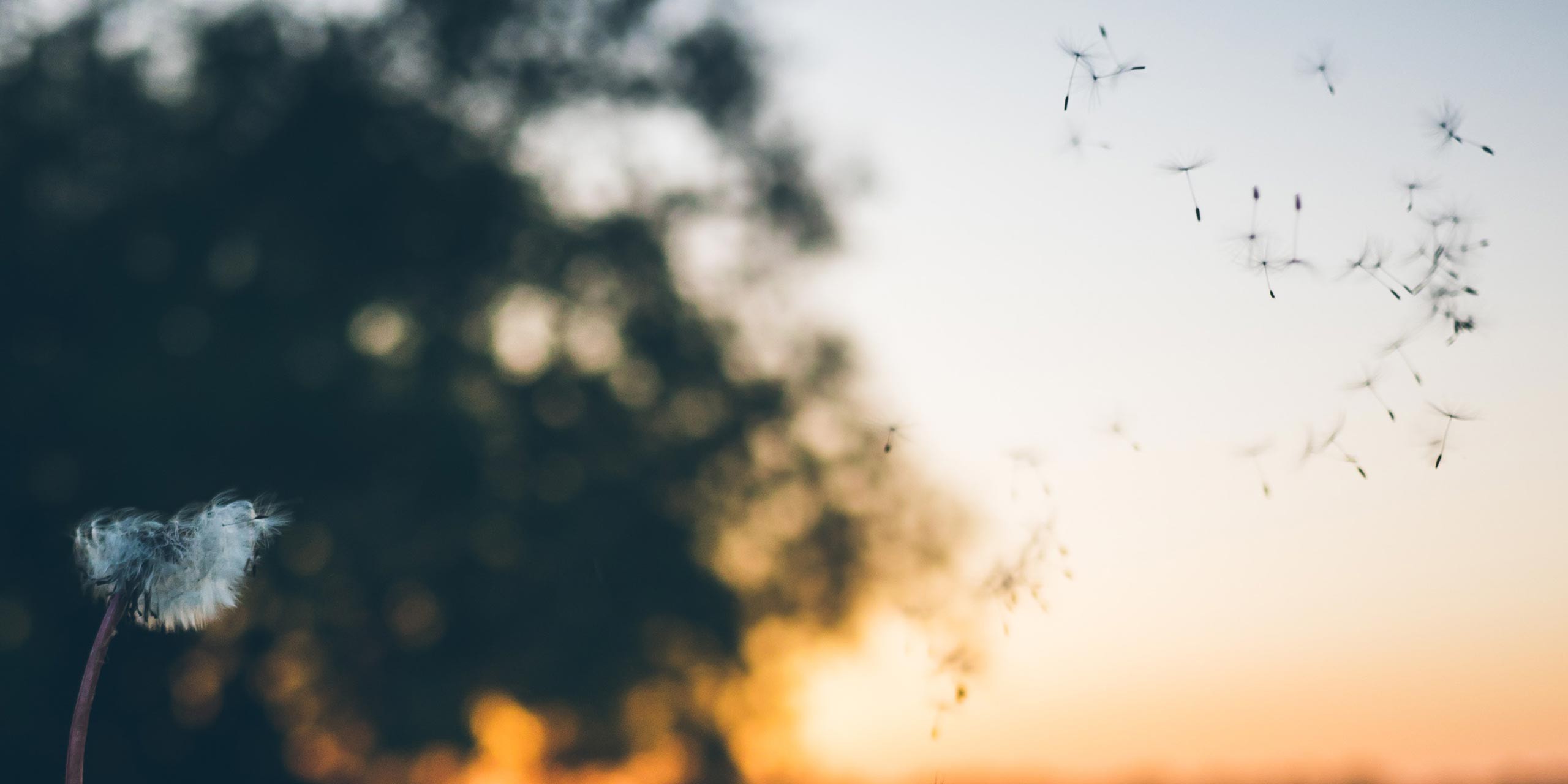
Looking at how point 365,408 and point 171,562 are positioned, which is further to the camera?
point 365,408

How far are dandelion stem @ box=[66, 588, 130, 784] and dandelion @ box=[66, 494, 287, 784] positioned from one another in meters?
0.02

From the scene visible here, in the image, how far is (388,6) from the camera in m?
13.6

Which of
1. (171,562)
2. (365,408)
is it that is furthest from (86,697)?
(365,408)

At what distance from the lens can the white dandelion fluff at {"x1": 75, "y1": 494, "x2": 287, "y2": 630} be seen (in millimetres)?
3344

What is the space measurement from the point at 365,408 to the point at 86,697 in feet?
29.8

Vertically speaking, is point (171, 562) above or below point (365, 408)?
below

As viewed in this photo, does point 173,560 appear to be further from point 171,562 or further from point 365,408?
point 365,408

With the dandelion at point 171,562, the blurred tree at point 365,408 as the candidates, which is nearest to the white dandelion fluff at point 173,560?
the dandelion at point 171,562

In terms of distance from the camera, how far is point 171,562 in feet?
11.0

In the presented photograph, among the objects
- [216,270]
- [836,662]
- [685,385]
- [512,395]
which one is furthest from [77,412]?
[836,662]

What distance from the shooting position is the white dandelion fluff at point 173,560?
3344 mm

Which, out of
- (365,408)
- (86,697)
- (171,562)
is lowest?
(86,697)

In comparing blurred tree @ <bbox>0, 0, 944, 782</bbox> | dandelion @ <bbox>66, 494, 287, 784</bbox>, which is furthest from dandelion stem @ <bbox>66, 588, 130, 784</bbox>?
blurred tree @ <bbox>0, 0, 944, 782</bbox>

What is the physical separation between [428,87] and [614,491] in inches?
215
